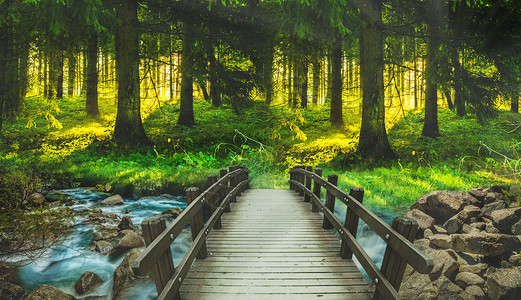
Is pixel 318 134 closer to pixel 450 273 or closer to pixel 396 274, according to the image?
pixel 450 273

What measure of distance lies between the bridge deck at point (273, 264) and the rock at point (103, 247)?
9.34ft

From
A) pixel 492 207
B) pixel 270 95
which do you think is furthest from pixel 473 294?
pixel 270 95

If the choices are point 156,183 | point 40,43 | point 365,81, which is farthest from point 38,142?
point 365,81

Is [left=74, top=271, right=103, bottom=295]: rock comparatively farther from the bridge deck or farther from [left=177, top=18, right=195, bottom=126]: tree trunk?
[left=177, top=18, right=195, bottom=126]: tree trunk

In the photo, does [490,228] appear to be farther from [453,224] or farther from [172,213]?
[172,213]

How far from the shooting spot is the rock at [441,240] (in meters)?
6.76

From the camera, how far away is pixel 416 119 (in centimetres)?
2225

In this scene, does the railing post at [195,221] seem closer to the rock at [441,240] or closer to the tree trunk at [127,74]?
the rock at [441,240]

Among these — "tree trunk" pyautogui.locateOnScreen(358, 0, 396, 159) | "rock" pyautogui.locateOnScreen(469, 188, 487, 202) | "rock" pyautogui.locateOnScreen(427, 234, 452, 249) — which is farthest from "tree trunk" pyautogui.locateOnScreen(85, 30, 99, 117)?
"rock" pyautogui.locateOnScreen(469, 188, 487, 202)

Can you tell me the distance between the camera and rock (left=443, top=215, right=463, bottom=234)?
24.9 feet

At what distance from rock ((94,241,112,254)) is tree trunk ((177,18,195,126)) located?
30.2ft

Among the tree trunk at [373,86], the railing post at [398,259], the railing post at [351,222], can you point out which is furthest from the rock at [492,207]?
the railing post at [398,259]

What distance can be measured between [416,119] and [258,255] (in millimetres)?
20479

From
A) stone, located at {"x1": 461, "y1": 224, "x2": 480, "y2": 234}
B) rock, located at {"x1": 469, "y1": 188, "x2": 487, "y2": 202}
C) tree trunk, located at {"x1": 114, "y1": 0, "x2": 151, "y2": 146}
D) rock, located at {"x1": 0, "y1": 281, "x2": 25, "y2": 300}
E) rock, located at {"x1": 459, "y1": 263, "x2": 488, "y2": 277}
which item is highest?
tree trunk, located at {"x1": 114, "y1": 0, "x2": 151, "y2": 146}
